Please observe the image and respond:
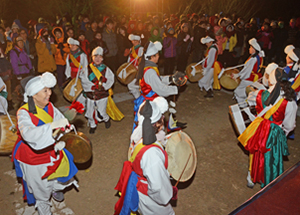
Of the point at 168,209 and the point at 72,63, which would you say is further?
the point at 72,63

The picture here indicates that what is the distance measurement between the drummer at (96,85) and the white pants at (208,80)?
3460mm

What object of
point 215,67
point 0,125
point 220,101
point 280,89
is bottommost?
point 220,101

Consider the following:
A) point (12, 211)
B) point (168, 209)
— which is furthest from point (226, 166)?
point (12, 211)

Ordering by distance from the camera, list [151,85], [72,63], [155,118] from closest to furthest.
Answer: [155,118]
[151,85]
[72,63]

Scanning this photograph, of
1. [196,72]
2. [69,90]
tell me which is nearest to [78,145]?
[69,90]

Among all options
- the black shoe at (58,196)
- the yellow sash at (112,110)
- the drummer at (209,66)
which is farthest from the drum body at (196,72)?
the black shoe at (58,196)

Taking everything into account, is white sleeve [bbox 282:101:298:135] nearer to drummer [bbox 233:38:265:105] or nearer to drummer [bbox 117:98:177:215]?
drummer [bbox 117:98:177:215]

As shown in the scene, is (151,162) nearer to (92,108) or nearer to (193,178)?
(193,178)

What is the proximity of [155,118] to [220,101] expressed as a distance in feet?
18.9

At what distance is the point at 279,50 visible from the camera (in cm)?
1249

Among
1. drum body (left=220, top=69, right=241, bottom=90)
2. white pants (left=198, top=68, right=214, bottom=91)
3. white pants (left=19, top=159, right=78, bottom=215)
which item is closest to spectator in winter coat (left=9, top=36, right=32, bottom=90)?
white pants (left=19, top=159, right=78, bottom=215)

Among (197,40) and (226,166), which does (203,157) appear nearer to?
(226,166)

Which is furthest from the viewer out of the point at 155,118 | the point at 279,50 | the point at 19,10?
the point at 19,10

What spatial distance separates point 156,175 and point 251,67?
5103 mm
